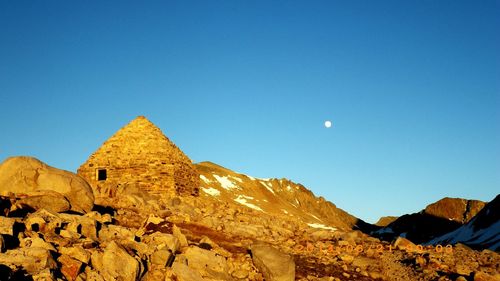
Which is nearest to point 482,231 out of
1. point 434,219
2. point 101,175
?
point 434,219

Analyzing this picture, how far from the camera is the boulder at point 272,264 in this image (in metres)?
15.6

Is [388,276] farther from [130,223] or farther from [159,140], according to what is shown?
[159,140]

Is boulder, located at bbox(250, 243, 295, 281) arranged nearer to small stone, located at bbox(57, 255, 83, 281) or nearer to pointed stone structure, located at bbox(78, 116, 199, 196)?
small stone, located at bbox(57, 255, 83, 281)

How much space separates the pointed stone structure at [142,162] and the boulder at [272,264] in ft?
43.0

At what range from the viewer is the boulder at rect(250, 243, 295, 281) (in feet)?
51.3

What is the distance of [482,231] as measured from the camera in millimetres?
68625

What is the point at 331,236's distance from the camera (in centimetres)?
2636

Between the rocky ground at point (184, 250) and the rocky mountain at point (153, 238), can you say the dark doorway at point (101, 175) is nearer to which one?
the rocky mountain at point (153, 238)

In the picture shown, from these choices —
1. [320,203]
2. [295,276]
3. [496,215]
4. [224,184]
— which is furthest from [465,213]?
[295,276]

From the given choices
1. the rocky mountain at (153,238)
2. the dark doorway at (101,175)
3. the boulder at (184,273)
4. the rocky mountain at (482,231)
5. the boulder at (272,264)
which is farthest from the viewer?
the rocky mountain at (482,231)

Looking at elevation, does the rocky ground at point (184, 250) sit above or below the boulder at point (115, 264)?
above

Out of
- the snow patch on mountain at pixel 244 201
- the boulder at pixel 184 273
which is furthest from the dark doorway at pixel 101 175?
the snow patch on mountain at pixel 244 201

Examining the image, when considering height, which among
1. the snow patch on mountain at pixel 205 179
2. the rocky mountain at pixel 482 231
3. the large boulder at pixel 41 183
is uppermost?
the snow patch on mountain at pixel 205 179

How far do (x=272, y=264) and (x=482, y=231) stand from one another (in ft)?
207
